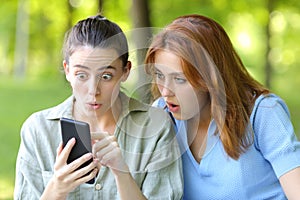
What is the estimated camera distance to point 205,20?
2.37 metres

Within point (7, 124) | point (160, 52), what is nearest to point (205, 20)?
point (160, 52)

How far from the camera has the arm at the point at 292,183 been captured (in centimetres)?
230

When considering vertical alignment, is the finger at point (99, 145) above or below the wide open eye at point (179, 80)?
below

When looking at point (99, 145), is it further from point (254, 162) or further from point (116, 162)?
point (254, 162)

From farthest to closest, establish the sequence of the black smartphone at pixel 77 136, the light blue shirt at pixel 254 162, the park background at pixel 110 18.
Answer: the park background at pixel 110 18, the light blue shirt at pixel 254 162, the black smartphone at pixel 77 136

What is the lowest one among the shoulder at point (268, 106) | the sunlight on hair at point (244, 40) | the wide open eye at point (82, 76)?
the sunlight on hair at point (244, 40)

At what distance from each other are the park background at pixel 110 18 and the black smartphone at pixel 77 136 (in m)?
0.35

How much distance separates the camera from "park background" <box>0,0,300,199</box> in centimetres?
633

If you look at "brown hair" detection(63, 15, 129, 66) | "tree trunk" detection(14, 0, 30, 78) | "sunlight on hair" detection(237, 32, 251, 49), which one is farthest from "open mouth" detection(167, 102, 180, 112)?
"tree trunk" detection(14, 0, 30, 78)

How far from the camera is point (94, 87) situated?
2.21 metres

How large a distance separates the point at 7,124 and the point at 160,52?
615 centimetres

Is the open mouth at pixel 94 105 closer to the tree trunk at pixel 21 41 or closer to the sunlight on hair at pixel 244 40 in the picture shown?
the sunlight on hair at pixel 244 40

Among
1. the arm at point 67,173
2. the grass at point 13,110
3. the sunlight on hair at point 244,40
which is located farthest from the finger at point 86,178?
the sunlight on hair at point 244,40

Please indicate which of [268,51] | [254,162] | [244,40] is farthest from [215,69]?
[244,40]
